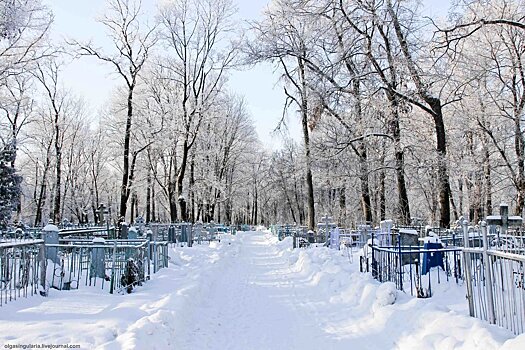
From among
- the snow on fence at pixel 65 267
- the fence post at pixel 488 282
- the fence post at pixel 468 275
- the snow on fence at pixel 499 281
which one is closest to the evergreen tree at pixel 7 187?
the snow on fence at pixel 65 267

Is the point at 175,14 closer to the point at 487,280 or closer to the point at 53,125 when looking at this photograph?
the point at 53,125

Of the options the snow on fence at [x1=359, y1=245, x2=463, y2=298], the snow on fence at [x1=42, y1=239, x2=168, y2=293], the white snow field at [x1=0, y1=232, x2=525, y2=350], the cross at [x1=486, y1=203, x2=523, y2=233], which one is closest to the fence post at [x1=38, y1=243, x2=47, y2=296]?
the snow on fence at [x1=42, y1=239, x2=168, y2=293]

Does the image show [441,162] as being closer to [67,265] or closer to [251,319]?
[251,319]

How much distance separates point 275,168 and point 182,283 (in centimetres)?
6147

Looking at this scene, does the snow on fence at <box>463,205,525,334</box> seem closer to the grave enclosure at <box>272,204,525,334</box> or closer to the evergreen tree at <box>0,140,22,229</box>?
the grave enclosure at <box>272,204,525,334</box>

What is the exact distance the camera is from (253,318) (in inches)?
378

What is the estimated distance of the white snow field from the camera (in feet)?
21.8

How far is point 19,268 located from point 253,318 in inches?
181

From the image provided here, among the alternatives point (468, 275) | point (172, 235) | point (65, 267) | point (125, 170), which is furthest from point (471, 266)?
point (125, 170)

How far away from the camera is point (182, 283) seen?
12906 mm

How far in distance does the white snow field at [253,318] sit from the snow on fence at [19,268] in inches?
12.4

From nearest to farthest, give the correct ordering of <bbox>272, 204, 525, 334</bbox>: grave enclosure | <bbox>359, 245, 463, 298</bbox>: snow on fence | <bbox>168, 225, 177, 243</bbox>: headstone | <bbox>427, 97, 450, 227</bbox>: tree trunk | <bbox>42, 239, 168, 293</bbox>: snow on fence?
<bbox>272, 204, 525, 334</bbox>: grave enclosure, <bbox>359, 245, 463, 298</bbox>: snow on fence, <bbox>42, 239, 168, 293</bbox>: snow on fence, <bbox>427, 97, 450, 227</bbox>: tree trunk, <bbox>168, 225, 177, 243</bbox>: headstone

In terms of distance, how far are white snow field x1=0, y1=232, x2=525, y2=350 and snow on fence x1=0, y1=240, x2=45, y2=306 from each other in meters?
0.32

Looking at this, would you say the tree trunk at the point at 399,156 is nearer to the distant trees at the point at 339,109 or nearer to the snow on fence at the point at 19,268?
the distant trees at the point at 339,109
